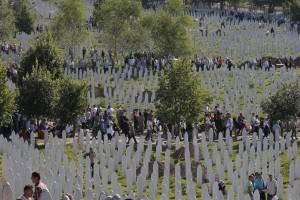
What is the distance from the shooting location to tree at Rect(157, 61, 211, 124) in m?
36.3

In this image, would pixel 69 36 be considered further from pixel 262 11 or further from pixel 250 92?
pixel 262 11

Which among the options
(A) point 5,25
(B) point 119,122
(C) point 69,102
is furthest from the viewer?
(A) point 5,25

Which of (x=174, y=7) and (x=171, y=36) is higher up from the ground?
(x=174, y=7)

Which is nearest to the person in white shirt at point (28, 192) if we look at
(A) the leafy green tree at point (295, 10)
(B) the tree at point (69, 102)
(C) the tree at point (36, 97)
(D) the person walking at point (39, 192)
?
(D) the person walking at point (39, 192)

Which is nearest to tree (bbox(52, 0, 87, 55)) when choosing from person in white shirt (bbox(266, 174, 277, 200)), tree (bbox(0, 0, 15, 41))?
tree (bbox(0, 0, 15, 41))

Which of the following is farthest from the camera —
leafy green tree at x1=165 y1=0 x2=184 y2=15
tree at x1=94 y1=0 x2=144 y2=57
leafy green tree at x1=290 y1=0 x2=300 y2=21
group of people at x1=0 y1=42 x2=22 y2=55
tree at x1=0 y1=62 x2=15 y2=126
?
leafy green tree at x1=290 y1=0 x2=300 y2=21

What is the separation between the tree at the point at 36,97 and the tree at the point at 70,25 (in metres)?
26.8

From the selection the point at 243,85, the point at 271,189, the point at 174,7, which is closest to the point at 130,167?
the point at 271,189

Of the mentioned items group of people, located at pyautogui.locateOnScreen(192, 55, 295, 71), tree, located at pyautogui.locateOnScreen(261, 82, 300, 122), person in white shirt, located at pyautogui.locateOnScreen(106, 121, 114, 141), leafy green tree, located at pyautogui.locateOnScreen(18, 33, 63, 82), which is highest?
leafy green tree, located at pyautogui.locateOnScreen(18, 33, 63, 82)

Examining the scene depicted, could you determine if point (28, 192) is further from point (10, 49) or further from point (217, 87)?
point (10, 49)

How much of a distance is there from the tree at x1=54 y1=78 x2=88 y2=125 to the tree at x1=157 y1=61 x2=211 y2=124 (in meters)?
Result: 3.61

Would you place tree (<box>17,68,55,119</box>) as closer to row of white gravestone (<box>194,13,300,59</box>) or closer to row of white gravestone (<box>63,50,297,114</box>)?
row of white gravestone (<box>63,50,297,114</box>)

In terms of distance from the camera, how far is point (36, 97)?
37.8 metres

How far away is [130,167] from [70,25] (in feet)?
130
